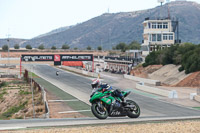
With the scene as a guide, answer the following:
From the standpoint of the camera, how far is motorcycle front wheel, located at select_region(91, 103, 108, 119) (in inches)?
647

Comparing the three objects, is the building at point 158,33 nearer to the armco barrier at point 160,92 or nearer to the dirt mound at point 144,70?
the dirt mound at point 144,70

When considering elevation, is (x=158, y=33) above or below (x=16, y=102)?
above

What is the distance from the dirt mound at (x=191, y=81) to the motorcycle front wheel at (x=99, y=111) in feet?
132

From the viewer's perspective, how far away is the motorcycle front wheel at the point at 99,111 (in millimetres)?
16422

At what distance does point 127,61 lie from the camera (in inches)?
3826

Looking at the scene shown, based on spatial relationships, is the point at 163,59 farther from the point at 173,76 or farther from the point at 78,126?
the point at 78,126

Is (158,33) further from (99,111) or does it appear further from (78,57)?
(99,111)

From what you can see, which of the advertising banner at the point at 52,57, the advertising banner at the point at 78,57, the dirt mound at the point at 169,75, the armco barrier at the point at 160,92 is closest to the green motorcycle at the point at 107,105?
the armco barrier at the point at 160,92

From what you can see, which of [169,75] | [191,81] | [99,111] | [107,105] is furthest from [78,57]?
[99,111]

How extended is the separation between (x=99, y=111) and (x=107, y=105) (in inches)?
18.5

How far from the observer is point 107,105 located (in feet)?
54.6

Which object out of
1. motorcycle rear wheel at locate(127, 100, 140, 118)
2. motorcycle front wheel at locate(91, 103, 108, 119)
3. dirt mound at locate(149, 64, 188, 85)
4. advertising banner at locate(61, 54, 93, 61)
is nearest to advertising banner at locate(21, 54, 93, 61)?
advertising banner at locate(61, 54, 93, 61)

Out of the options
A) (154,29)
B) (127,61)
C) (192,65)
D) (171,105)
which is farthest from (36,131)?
(154,29)

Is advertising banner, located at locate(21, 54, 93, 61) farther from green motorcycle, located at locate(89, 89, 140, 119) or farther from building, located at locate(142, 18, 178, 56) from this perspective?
green motorcycle, located at locate(89, 89, 140, 119)
